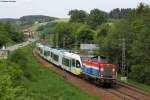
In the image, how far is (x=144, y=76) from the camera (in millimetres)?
53562

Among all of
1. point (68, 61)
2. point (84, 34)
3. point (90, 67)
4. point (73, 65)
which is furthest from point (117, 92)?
point (84, 34)

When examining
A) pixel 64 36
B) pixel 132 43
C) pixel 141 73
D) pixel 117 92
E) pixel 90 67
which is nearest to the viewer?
pixel 117 92

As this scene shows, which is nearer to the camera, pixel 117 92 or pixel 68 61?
pixel 117 92

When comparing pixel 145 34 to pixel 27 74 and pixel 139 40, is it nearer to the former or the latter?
pixel 139 40

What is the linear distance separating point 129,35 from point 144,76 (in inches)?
489

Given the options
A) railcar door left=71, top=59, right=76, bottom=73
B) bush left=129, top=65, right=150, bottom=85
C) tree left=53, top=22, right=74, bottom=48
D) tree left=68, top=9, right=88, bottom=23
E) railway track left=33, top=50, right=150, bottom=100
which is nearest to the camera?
→ railway track left=33, top=50, right=150, bottom=100

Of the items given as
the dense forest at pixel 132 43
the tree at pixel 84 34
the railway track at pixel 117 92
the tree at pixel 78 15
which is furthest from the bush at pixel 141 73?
the tree at pixel 78 15

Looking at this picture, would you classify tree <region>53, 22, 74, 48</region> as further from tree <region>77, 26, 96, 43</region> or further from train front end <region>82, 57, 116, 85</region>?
train front end <region>82, 57, 116, 85</region>

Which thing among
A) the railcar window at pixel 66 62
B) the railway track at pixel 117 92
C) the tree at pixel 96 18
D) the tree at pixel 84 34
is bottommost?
the railway track at pixel 117 92

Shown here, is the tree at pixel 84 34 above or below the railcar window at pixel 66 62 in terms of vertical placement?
above

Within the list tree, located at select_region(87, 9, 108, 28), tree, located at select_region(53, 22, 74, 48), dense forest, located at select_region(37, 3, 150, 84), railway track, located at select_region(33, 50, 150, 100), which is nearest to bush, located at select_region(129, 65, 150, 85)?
dense forest, located at select_region(37, 3, 150, 84)

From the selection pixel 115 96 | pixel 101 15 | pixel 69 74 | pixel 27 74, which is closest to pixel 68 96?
pixel 115 96

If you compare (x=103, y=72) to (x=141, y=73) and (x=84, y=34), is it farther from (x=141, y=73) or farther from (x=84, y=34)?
(x=84, y=34)

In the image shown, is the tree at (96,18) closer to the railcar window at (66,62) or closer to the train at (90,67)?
the train at (90,67)
